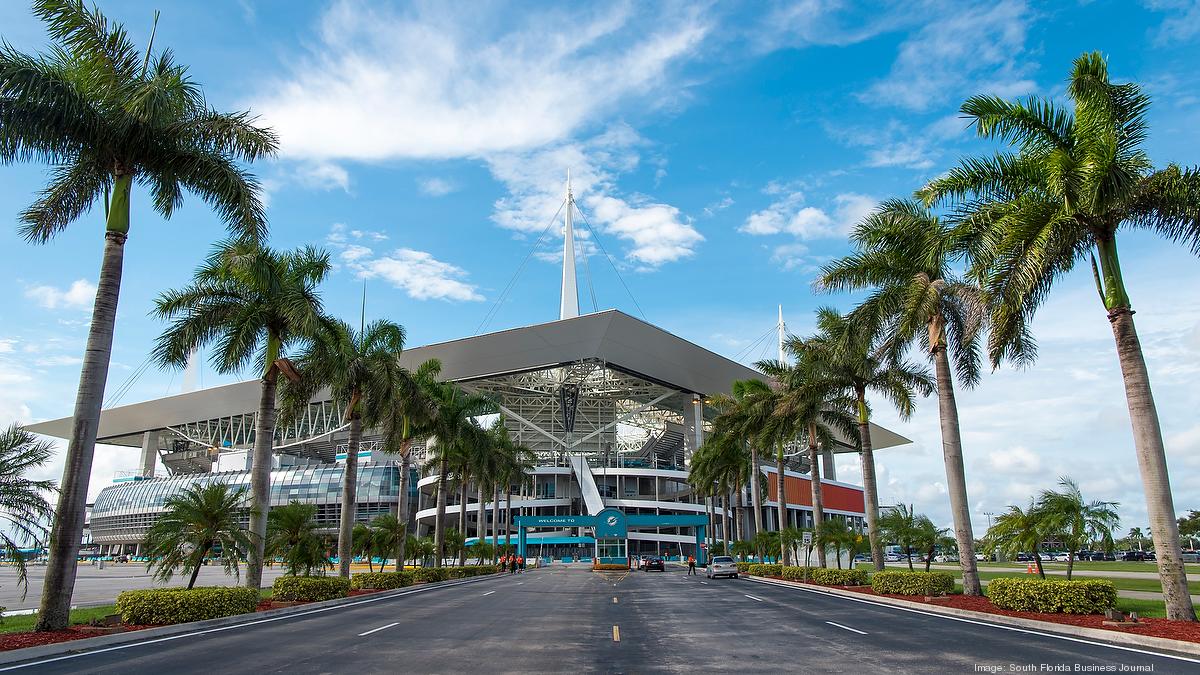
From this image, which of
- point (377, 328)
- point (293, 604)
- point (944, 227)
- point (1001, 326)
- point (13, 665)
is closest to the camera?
point (13, 665)

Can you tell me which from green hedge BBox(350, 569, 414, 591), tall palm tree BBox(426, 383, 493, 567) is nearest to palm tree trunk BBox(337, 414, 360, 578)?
green hedge BBox(350, 569, 414, 591)

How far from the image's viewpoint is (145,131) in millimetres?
16359

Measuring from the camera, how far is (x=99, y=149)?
1634cm

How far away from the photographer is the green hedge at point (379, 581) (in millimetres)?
31156

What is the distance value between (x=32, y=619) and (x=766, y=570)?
3840 cm

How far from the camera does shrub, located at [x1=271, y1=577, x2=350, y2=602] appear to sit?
23.8 metres

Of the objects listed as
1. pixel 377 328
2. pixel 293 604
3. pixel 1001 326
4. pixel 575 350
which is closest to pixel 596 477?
pixel 575 350

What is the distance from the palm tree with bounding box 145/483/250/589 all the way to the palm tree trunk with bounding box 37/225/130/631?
397 centimetres

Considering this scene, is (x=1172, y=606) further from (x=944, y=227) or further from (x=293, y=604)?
(x=293, y=604)

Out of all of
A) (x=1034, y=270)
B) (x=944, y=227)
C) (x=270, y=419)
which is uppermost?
(x=944, y=227)

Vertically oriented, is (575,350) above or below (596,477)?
above

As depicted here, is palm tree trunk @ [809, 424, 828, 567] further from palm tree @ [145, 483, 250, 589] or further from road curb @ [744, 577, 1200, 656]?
palm tree @ [145, 483, 250, 589]

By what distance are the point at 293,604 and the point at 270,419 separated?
5712mm

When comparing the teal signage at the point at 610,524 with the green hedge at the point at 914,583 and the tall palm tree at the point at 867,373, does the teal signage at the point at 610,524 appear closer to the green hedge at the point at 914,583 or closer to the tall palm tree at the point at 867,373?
the tall palm tree at the point at 867,373
